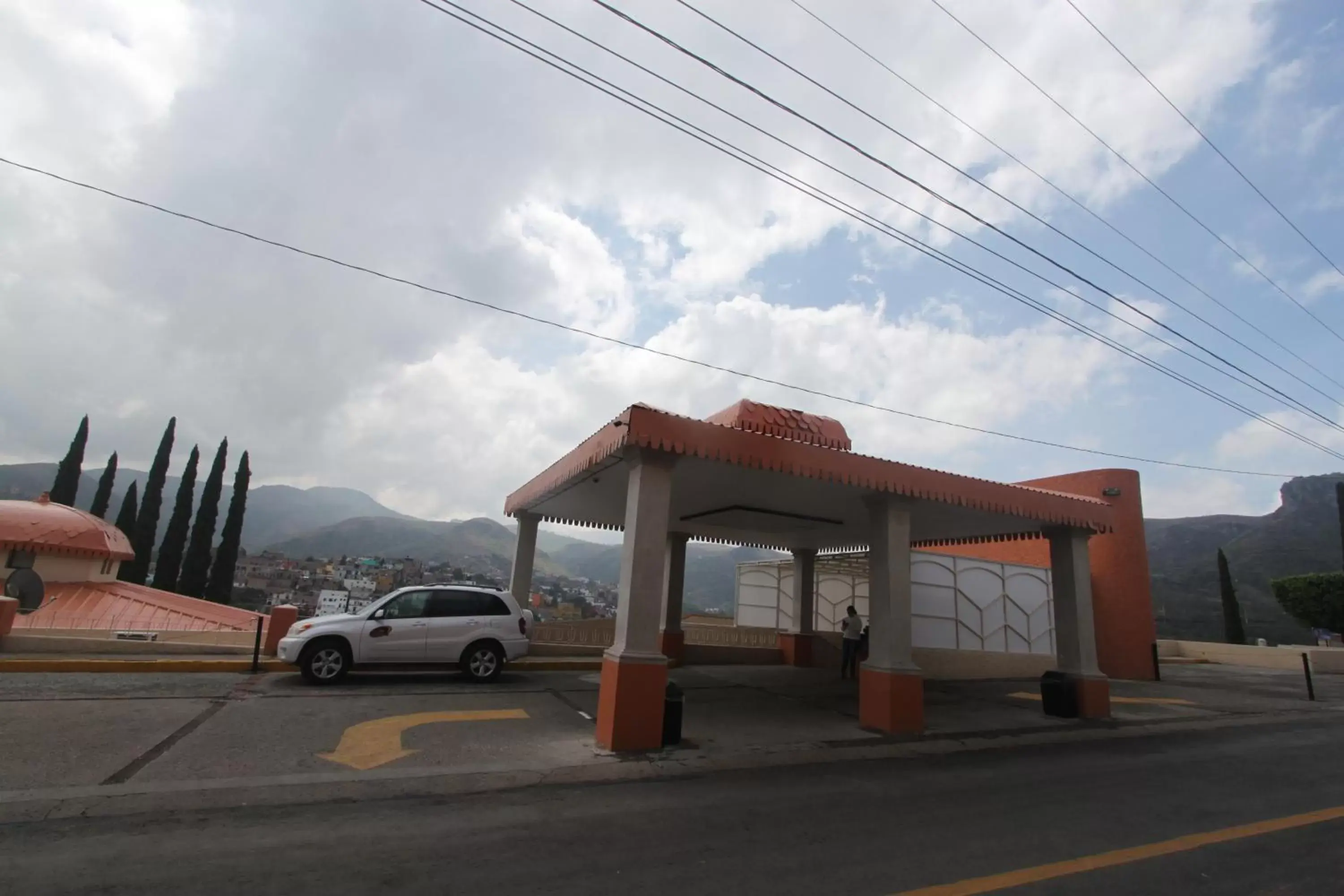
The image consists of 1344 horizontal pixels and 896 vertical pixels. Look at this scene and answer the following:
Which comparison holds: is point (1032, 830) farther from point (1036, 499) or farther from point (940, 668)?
point (940, 668)

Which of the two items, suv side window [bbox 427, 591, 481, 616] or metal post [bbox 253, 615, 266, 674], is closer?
suv side window [bbox 427, 591, 481, 616]

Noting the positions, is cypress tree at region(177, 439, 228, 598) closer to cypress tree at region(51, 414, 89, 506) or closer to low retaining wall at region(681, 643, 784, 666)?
cypress tree at region(51, 414, 89, 506)

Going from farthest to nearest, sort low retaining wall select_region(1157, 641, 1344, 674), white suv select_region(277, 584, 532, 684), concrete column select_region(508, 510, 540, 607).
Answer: low retaining wall select_region(1157, 641, 1344, 674) → concrete column select_region(508, 510, 540, 607) → white suv select_region(277, 584, 532, 684)

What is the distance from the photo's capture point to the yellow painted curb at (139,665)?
36.7 feet

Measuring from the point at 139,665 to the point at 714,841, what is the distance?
472 inches

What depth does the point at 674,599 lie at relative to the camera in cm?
1745

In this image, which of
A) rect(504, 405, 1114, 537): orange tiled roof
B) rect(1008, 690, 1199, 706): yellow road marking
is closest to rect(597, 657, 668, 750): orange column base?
rect(504, 405, 1114, 537): orange tiled roof

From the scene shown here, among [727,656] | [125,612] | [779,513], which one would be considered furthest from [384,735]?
[125,612]

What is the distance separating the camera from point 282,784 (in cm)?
605

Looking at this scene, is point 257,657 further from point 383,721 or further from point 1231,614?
point 1231,614

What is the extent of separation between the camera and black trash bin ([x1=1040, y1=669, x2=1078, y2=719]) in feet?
40.3

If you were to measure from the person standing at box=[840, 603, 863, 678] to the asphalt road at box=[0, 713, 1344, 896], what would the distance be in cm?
872

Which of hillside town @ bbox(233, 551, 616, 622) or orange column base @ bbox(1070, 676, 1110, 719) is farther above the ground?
hillside town @ bbox(233, 551, 616, 622)

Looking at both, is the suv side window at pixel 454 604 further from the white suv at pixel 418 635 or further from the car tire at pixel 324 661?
the car tire at pixel 324 661
